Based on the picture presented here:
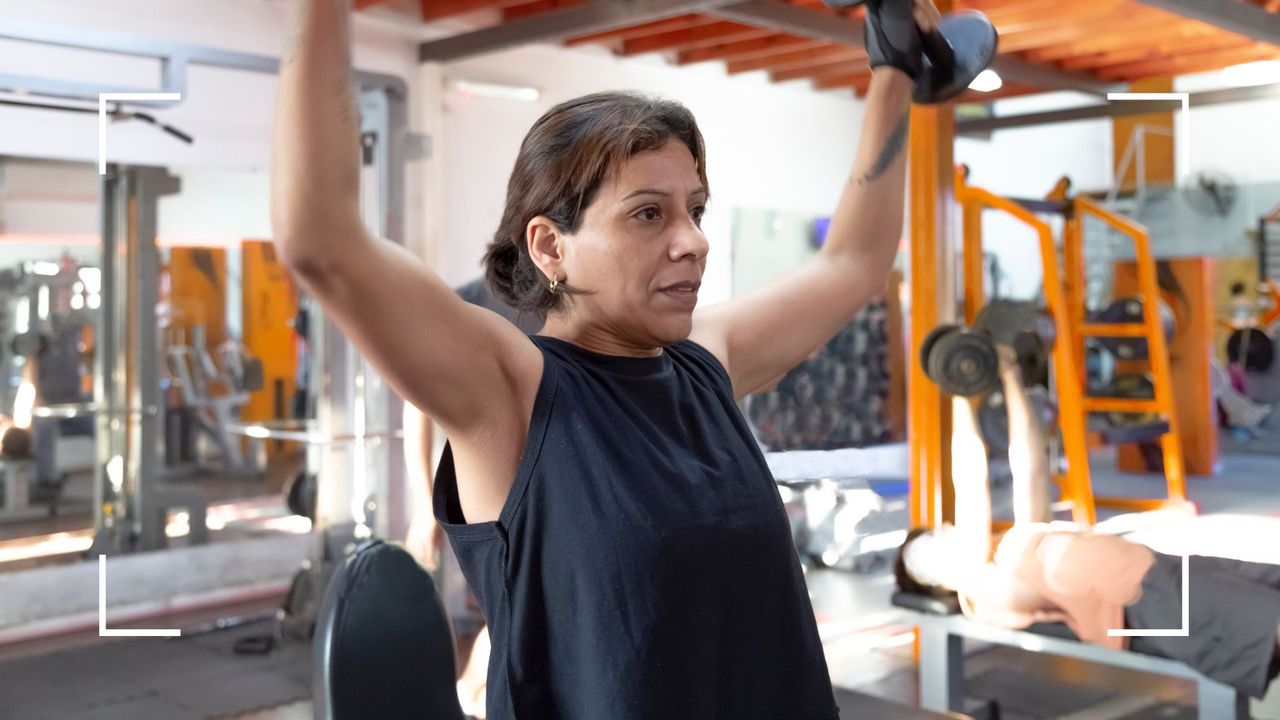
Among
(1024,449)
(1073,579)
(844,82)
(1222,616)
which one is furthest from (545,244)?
(844,82)

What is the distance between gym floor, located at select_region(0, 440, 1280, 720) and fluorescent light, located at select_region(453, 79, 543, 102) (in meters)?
2.47

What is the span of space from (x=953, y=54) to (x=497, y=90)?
4.36 meters

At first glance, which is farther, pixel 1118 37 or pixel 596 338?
pixel 1118 37

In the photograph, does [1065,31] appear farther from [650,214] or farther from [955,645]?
[650,214]

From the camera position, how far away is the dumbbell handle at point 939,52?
127 centimetres

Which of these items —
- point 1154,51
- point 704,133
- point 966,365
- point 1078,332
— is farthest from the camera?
point 1078,332

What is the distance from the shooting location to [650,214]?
0.95 meters

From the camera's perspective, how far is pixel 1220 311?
4.22 m

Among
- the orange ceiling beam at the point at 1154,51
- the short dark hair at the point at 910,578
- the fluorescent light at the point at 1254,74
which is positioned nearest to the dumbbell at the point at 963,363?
the short dark hair at the point at 910,578

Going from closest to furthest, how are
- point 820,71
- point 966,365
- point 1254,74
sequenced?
point 1254,74 → point 966,365 → point 820,71

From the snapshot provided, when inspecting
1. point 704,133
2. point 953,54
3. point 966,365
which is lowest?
point 966,365

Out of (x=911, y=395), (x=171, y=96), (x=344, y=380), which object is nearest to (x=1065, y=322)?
(x=911, y=395)

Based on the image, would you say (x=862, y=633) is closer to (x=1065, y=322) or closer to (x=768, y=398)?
(x=768, y=398)

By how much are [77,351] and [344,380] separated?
4.18 feet
